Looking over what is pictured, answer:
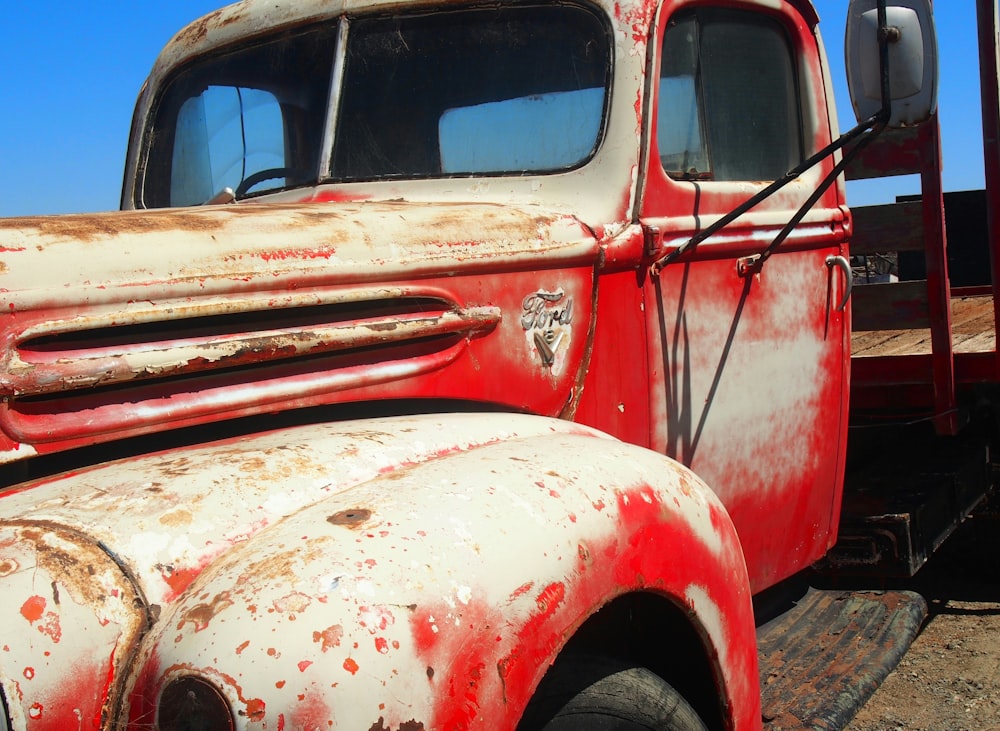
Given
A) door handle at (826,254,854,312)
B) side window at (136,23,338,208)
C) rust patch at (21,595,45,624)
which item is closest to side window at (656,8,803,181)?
door handle at (826,254,854,312)

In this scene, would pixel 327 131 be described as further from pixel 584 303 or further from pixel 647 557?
pixel 647 557

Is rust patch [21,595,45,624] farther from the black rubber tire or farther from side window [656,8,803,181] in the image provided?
side window [656,8,803,181]

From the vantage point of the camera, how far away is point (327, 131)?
8.31ft

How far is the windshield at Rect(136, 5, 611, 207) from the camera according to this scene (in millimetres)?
2449

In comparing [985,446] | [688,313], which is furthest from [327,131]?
[985,446]

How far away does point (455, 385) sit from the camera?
2.04m

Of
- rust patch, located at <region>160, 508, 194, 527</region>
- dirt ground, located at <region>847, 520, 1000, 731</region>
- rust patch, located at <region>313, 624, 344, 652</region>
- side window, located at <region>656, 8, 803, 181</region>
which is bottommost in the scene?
dirt ground, located at <region>847, 520, 1000, 731</region>

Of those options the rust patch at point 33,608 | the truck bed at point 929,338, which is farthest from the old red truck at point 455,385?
the truck bed at point 929,338

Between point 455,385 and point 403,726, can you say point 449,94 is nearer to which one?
point 455,385

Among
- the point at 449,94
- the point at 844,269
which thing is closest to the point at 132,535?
the point at 449,94

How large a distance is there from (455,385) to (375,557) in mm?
711

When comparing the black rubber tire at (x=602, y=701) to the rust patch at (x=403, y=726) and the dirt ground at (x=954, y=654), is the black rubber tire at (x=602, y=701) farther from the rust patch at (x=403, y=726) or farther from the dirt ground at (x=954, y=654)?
the dirt ground at (x=954, y=654)

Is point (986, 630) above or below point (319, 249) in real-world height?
below

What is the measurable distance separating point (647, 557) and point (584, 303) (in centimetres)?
69
